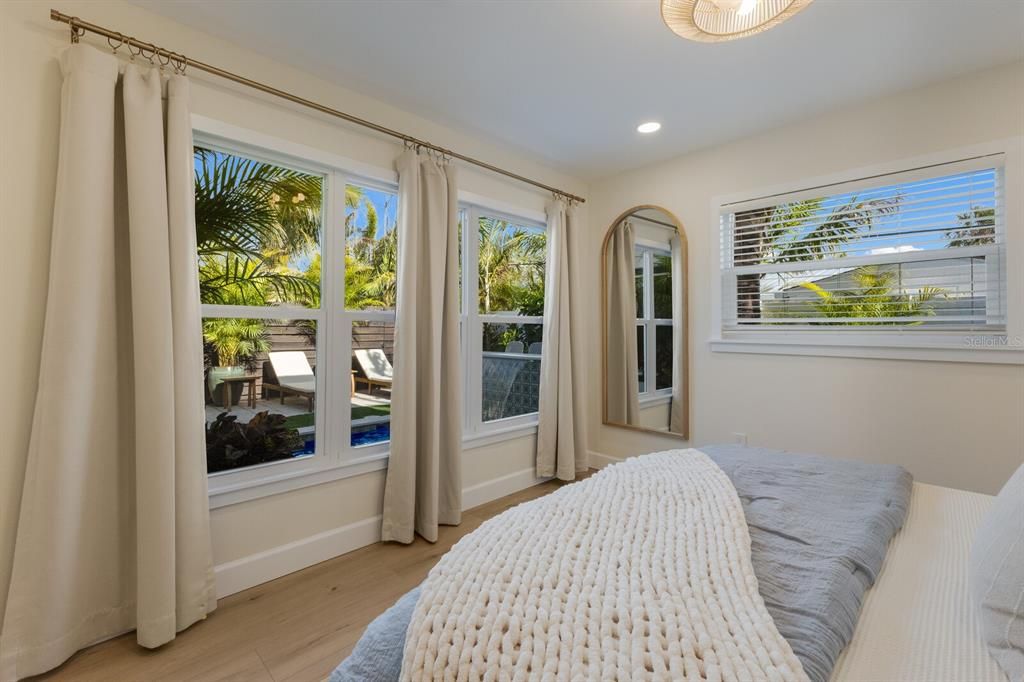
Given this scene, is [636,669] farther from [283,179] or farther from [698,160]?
[698,160]

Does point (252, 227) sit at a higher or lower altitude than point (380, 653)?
higher

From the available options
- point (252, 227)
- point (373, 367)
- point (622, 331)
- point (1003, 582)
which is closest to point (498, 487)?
point (373, 367)

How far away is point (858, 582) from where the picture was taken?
99 centimetres

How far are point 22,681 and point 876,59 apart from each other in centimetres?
421

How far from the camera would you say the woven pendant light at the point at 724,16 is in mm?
1497

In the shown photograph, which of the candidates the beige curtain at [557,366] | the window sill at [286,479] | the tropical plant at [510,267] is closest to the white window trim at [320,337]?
the window sill at [286,479]

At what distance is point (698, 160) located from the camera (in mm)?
3307

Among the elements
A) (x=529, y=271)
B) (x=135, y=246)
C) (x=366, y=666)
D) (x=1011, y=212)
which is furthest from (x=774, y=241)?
(x=135, y=246)

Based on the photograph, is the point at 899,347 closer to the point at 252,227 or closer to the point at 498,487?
the point at 498,487

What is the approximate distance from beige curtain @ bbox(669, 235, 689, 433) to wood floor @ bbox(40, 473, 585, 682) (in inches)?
77.6

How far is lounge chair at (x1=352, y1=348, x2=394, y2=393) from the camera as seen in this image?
2596 mm

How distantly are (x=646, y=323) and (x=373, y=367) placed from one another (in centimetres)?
210

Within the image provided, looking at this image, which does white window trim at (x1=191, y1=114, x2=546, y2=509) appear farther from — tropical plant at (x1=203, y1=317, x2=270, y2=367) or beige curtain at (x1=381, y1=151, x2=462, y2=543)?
beige curtain at (x1=381, y1=151, x2=462, y2=543)

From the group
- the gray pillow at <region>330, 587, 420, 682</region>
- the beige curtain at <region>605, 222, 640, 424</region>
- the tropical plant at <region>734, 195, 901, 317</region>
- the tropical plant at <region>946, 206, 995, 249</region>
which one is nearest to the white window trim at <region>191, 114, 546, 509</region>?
the gray pillow at <region>330, 587, 420, 682</region>
